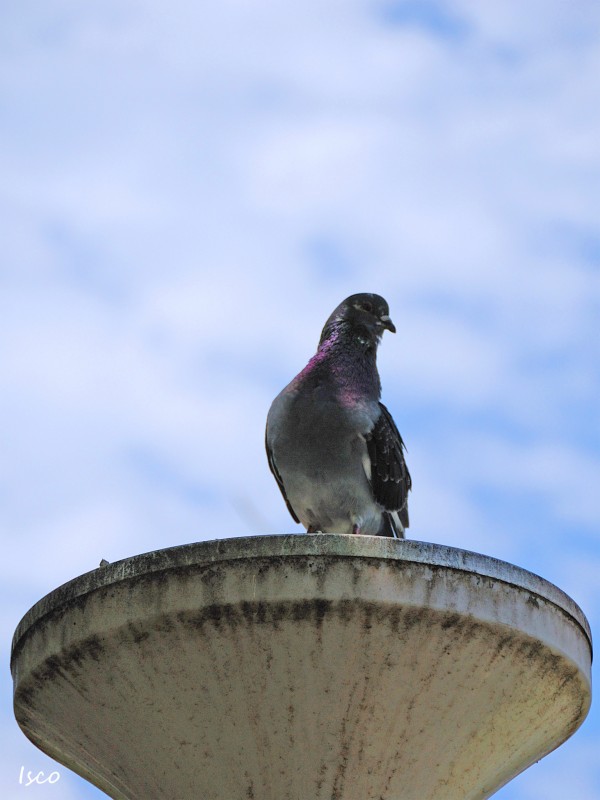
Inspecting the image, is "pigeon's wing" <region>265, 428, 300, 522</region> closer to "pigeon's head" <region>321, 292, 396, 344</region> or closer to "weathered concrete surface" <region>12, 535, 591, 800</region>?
"pigeon's head" <region>321, 292, 396, 344</region>

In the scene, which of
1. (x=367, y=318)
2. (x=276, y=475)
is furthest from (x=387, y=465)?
(x=367, y=318)

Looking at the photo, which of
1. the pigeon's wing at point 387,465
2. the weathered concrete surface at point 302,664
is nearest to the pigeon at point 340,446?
the pigeon's wing at point 387,465

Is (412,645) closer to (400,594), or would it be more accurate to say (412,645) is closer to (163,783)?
(400,594)

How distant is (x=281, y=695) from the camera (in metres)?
6.88

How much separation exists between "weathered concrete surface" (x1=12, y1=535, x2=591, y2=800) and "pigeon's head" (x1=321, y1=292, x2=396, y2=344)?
10.1 feet

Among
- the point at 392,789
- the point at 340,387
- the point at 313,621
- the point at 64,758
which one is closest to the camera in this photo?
the point at 313,621

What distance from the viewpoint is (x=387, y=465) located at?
30.2ft

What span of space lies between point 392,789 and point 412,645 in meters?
0.93

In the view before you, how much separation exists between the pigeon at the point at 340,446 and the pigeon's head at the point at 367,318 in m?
0.11

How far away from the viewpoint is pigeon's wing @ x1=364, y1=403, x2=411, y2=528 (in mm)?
9156

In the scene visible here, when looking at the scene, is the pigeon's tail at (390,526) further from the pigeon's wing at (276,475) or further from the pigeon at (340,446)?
the pigeon's wing at (276,475)

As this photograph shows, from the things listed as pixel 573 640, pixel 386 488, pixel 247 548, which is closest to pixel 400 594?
pixel 247 548

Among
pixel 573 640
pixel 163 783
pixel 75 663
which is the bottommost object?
pixel 163 783

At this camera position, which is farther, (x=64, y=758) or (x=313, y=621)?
(x=64, y=758)
